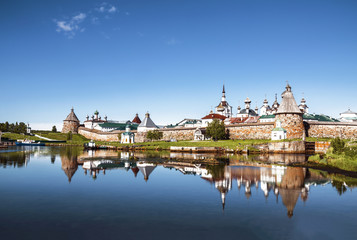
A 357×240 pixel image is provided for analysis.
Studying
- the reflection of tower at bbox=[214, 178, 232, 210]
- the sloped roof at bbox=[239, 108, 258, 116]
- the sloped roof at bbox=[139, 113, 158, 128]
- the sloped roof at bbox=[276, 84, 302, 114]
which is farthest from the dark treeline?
the reflection of tower at bbox=[214, 178, 232, 210]

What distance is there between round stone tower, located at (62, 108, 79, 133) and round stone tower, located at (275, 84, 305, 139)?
9164 cm

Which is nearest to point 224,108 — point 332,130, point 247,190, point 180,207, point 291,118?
point 332,130

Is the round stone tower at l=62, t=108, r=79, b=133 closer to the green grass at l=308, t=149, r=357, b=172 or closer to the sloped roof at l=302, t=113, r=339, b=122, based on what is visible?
the sloped roof at l=302, t=113, r=339, b=122

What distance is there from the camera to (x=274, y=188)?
20.0 m

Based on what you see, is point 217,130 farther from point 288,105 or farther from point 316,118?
point 316,118

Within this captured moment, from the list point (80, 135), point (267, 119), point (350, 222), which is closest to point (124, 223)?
point (350, 222)

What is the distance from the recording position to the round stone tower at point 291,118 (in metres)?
58.1

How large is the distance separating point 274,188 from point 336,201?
4251 millimetres

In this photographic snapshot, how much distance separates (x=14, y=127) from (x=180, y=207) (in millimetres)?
124697

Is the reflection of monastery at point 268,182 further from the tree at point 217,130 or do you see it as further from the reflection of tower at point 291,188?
the tree at point 217,130

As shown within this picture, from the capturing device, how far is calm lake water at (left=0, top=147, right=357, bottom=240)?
11477mm

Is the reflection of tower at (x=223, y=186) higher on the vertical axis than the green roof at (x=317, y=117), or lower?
lower

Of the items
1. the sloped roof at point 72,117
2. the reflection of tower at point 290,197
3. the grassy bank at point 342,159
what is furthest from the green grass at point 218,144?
the sloped roof at point 72,117

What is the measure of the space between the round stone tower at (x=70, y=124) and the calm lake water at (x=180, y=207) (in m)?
103
